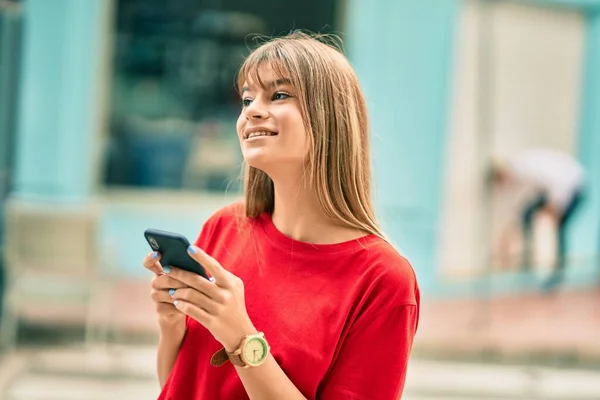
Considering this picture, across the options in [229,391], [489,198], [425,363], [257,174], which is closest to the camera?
[229,391]

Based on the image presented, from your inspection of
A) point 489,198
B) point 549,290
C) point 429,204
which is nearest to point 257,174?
point 429,204

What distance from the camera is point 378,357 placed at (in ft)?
5.00

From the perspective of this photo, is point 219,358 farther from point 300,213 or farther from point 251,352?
point 300,213

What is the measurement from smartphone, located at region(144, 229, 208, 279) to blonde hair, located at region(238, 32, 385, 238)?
33 cm

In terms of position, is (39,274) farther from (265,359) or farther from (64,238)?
(265,359)

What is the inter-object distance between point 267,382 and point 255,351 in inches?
2.6

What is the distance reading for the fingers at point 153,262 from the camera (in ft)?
5.06

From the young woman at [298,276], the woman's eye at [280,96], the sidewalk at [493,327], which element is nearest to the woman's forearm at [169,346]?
the young woman at [298,276]

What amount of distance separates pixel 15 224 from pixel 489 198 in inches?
188

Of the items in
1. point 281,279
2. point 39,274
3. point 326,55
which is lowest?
point 39,274

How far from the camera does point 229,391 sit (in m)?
1.63

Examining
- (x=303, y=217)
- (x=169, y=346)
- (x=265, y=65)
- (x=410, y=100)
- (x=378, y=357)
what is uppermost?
(x=265, y=65)

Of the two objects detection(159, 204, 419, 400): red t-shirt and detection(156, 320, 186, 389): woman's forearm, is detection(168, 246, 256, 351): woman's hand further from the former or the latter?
detection(156, 320, 186, 389): woman's forearm

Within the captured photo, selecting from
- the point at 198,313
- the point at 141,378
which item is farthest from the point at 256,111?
the point at 141,378
